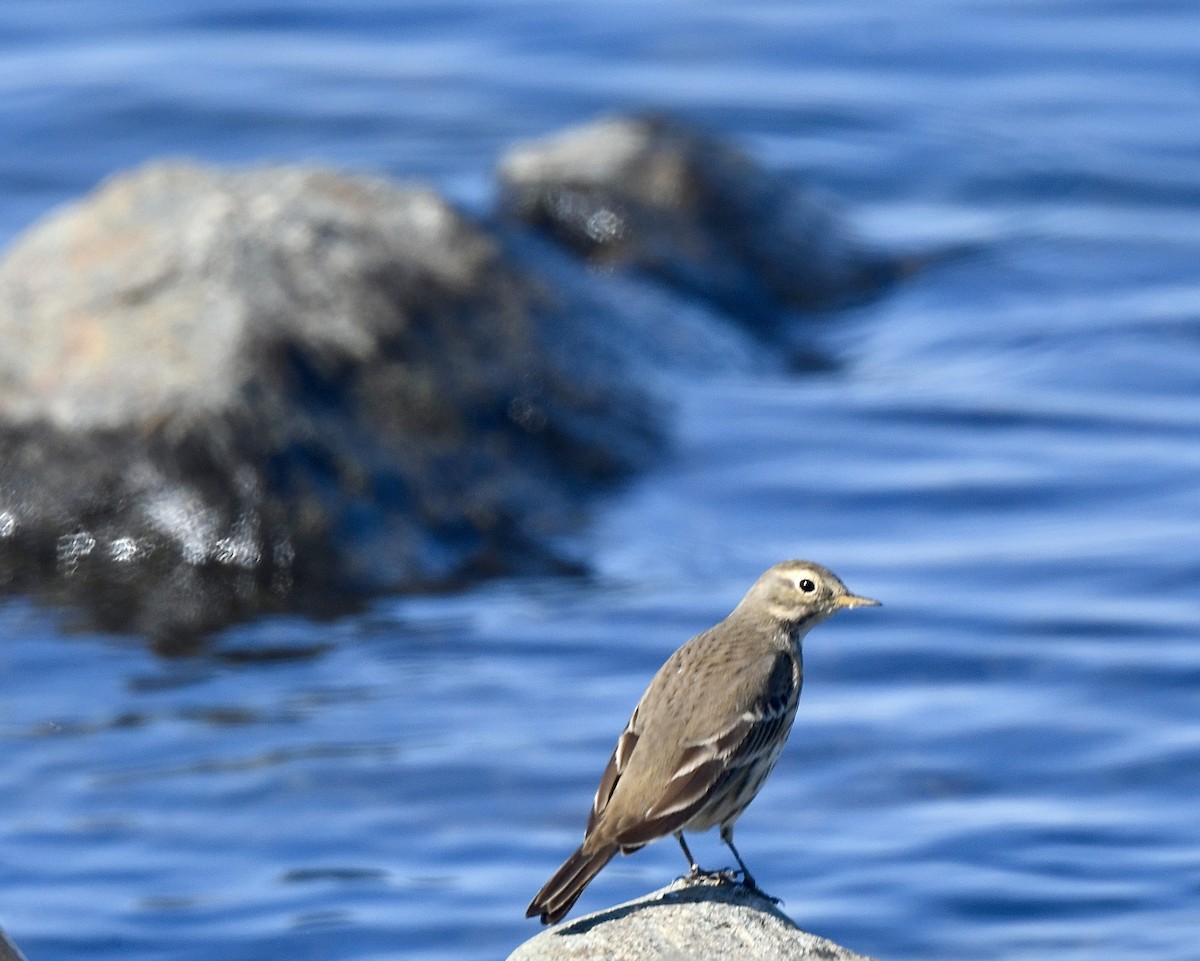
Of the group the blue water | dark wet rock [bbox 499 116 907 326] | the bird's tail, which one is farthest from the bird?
dark wet rock [bbox 499 116 907 326]

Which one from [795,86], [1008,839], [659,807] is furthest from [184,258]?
[795,86]

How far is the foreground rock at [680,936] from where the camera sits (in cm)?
617

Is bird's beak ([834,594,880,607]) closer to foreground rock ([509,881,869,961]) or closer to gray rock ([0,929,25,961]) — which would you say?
foreground rock ([509,881,869,961])

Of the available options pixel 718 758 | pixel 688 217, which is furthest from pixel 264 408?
pixel 688 217

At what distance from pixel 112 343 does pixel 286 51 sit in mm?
11715

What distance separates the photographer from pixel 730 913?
643cm

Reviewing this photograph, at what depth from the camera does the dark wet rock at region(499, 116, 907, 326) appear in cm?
1580

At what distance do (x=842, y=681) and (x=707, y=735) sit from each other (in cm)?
487

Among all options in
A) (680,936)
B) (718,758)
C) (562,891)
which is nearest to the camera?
(562,891)

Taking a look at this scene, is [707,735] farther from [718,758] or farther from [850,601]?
[850,601]

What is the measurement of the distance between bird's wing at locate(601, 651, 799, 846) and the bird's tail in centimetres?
15

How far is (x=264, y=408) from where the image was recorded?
1134 centimetres

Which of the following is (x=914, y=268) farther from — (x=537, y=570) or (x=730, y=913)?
(x=730, y=913)

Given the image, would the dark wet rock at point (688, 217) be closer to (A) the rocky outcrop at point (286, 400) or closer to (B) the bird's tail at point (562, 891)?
(A) the rocky outcrop at point (286, 400)
